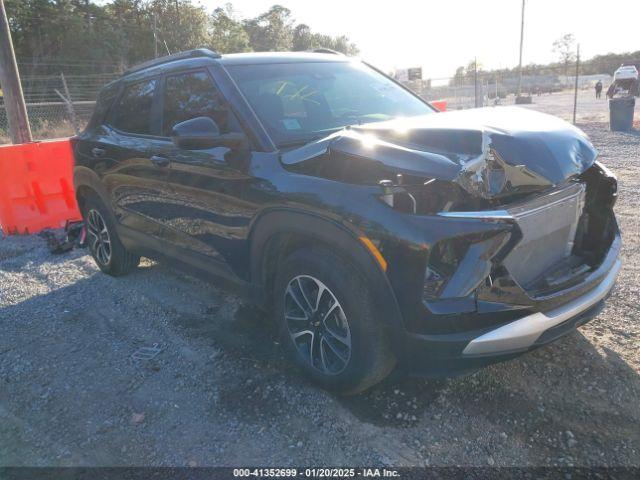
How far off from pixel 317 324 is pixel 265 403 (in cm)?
56

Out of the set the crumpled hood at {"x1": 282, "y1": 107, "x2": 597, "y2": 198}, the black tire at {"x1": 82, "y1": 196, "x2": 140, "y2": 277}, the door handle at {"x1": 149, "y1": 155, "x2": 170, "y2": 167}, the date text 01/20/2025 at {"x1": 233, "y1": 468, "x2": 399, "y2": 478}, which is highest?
the crumpled hood at {"x1": 282, "y1": 107, "x2": 597, "y2": 198}

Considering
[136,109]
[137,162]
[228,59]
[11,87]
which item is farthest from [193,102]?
[11,87]

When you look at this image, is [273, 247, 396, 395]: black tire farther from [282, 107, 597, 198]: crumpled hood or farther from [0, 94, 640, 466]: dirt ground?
[282, 107, 597, 198]: crumpled hood

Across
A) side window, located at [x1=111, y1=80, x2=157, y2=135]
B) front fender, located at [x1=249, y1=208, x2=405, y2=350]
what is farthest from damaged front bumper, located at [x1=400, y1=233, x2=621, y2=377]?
side window, located at [x1=111, y1=80, x2=157, y2=135]

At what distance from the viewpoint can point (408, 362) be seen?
259 centimetres

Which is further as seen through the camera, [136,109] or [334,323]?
[136,109]

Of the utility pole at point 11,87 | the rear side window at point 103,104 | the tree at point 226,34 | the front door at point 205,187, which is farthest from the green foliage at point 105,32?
the front door at point 205,187

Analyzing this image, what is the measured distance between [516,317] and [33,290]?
4.62m

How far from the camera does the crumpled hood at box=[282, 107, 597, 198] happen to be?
2.49 m

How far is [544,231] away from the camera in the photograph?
2674mm

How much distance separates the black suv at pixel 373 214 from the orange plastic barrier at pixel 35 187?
3.78 m

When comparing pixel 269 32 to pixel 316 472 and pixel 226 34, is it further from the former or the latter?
Answer: pixel 316 472

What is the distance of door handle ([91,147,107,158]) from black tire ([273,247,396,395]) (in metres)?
2.57

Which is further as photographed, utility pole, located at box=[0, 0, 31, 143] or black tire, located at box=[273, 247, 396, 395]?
utility pole, located at box=[0, 0, 31, 143]
